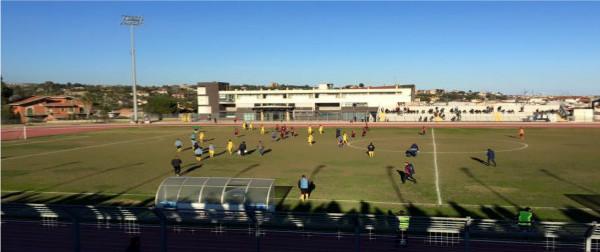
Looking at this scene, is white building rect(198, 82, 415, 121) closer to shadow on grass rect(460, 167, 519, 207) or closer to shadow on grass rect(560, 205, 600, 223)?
shadow on grass rect(460, 167, 519, 207)

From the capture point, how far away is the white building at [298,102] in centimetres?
8362

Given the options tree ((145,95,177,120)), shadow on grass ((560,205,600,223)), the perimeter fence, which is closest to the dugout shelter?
the perimeter fence

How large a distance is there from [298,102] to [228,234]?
77440 millimetres

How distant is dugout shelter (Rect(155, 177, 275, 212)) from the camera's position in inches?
534

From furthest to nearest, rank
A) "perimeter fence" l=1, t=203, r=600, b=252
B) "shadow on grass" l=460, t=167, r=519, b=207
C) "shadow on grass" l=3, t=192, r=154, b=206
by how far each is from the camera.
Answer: "shadow on grass" l=3, t=192, r=154, b=206
"shadow on grass" l=460, t=167, r=519, b=207
"perimeter fence" l=1, t=203, r=600, b=252

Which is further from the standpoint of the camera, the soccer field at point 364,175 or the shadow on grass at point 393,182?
the shadow on grass at point 393,182

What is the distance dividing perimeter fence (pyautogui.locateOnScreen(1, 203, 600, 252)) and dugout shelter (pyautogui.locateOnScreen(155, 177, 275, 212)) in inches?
27.4

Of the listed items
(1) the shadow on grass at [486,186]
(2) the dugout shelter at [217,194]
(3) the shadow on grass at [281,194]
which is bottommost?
(3) the shadow on grass at [281,194]

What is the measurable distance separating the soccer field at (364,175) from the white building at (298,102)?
157ft

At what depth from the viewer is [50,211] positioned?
431 inches

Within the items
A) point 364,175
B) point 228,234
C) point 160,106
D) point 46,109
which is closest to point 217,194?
point 228,234

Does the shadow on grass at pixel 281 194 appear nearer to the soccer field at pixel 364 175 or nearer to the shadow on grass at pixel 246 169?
the soccer field at pixel 364 175

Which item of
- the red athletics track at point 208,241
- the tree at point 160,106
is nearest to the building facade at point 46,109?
the tree at point 160,106

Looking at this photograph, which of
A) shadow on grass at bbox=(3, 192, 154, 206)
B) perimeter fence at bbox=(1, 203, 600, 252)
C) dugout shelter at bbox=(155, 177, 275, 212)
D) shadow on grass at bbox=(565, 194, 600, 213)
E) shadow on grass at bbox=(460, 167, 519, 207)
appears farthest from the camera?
shadow on grass at bbox=(3, 192, 154, 206)
